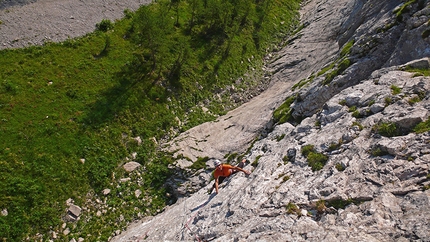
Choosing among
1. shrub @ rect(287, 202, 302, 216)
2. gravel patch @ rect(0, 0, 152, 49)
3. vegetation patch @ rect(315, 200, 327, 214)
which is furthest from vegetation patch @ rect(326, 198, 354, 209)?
gravel patch @ rect(0, 0, 152, 49)

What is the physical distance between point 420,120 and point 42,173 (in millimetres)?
29611

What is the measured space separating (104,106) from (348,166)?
2727 centimetres

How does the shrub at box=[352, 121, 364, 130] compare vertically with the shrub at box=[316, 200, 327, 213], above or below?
above

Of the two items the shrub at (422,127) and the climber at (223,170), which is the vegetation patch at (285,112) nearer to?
the climber at (223,170)

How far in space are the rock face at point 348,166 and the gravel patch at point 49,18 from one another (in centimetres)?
2773

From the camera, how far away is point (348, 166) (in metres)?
15.1

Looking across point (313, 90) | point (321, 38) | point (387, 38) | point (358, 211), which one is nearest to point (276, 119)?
point (313, 90)

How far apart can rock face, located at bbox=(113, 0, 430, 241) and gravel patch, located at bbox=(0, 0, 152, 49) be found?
91.0 ft

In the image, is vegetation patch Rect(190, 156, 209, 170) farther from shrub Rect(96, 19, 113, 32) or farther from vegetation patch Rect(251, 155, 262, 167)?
shrub Rect(96, 19, 113, 32)

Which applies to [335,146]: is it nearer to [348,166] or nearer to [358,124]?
[358,124]

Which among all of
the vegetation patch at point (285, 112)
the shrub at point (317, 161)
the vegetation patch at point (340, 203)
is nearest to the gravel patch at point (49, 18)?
the vegetation patch at point (285, 112)

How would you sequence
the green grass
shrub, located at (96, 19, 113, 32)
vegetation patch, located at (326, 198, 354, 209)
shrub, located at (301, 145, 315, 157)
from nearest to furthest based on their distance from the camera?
vegetation patch, located at (326, 198, 354, 209) < shrub, located at (301, 145, 315, 157) < the green grass < shrub, located at (96, 19, 113, 32)

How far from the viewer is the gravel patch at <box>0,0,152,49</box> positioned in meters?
38.1

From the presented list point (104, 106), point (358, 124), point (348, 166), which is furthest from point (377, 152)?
point (104, 106)
